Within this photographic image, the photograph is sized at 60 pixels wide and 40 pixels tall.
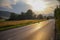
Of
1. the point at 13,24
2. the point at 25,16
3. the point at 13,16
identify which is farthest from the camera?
the point at 25,16

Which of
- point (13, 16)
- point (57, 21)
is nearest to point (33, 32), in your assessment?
point (13, 16)

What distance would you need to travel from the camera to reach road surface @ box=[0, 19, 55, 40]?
2.75 m

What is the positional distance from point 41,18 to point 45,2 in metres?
0.36

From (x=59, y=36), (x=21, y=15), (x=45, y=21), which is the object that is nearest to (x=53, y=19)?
(x=45, y=21)

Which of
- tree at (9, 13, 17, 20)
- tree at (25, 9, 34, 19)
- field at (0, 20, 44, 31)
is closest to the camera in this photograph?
field at (0, 20, 44, 31)

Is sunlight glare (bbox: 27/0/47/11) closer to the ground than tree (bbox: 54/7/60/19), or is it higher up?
higher up

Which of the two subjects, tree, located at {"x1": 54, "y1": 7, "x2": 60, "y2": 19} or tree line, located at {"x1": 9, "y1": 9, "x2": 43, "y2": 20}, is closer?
tree line, located at {"x1": 9, "y1": 9, "x2": 43, "y2": 20}

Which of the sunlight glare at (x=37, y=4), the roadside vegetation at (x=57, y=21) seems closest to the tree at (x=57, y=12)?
the roadside vegetation at (x=57, y=21)

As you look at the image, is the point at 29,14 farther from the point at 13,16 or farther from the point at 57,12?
the point at 57,12

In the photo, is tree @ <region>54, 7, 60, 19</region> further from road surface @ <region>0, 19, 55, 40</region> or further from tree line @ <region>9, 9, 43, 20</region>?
tree line @ <region>9, 9, 43, 20</region>

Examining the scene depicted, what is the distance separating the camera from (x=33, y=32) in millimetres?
3057

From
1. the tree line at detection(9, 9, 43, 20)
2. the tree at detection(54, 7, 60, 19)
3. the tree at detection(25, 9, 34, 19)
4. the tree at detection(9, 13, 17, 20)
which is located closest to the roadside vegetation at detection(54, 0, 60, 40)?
the tree at detection(54, 7, 60, 19)

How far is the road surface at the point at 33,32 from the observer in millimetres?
2746

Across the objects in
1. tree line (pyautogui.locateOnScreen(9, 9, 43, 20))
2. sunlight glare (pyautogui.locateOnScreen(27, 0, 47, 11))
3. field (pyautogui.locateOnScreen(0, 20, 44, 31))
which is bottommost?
field (pyautogui.locateOnScreen(0, 20, 44, 31))
